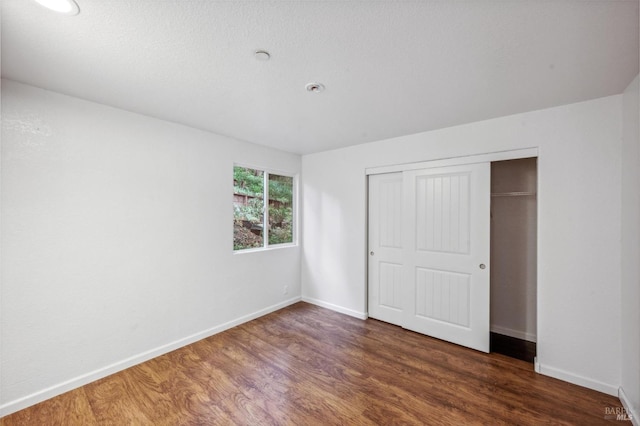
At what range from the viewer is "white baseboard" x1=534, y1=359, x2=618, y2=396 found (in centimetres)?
213

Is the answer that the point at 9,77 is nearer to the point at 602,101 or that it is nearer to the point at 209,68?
the point at 209,68

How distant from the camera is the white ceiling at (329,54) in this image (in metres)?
1.28

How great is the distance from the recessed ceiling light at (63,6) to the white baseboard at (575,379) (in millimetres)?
4155

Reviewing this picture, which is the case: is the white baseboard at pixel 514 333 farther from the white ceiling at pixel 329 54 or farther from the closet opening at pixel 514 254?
the white ceiling at pixel 329 54

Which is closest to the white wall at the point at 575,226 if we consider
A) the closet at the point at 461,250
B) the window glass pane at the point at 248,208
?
the closet at the point at 461,250

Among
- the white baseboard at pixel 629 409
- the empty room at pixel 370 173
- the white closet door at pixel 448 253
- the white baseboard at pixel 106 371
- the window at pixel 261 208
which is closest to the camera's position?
the empty room at pixel 370 173

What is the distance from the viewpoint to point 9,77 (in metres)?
1.92

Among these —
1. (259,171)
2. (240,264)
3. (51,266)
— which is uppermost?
(259,171)

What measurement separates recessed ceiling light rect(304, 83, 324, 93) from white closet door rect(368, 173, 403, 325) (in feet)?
5.91

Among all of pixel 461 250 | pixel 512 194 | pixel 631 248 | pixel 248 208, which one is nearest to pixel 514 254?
pixel 512 194

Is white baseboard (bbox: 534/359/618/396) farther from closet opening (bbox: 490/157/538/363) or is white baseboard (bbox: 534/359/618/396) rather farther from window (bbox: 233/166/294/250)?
window (bbox: 233/166/294/250)

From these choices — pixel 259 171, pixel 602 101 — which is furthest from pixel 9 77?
pixel 602 101

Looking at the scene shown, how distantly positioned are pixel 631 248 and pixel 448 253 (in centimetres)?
138

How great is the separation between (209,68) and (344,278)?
307 cm
